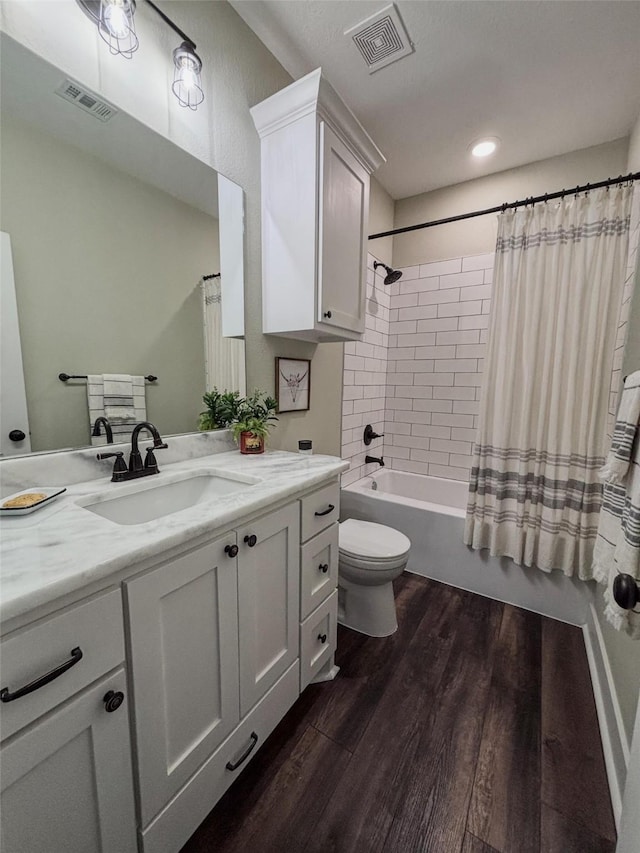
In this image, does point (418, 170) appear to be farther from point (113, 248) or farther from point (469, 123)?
point (113, 248)

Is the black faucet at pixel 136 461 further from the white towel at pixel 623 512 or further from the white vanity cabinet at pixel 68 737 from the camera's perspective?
the white towel at pixel 623 512

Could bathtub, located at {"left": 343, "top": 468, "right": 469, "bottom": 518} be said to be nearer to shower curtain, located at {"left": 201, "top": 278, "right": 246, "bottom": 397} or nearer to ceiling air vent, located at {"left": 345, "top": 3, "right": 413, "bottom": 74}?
shower curtain, located at {"left": 201, "top": 278, "right": 246, "bottom": 397}

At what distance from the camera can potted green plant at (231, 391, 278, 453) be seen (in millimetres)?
1440

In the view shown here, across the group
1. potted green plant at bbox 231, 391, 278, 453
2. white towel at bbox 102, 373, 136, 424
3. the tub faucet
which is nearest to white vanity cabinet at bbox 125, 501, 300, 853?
potted green plant at bbox 231, 391, 278, 453

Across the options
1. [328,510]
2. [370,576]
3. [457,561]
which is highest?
[328,510]

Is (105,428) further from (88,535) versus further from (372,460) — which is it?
(372,460)

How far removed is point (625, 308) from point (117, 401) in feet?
7.40

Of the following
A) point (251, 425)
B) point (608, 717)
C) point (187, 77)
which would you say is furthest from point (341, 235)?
point (608, 717)

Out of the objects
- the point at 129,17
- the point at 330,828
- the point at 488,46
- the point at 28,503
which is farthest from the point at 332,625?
the point at 488,46

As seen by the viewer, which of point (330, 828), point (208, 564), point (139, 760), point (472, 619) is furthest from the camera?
point (472, 619)

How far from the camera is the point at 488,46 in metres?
1.48

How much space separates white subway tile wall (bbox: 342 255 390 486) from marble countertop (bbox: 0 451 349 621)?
1.35m

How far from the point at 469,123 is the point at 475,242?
71 cm

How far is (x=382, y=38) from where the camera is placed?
145 cm
